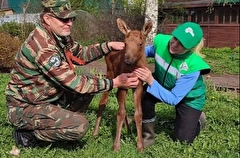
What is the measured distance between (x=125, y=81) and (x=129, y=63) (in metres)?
0.28

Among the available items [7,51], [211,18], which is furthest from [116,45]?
[211,18]

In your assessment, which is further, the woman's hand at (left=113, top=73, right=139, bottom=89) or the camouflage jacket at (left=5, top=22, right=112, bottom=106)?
the woman's hand at (left=113, top=73, right=139, bottom=89)

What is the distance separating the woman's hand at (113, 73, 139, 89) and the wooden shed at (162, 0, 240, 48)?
16889 millimetres

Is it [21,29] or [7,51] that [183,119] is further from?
[21,29]

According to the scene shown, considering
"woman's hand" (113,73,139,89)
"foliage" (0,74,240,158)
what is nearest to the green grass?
"foliage" (0,74,240,158)

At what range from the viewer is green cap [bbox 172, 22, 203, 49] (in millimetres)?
4473

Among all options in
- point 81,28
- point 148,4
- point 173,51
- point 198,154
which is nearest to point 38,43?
point 173,51

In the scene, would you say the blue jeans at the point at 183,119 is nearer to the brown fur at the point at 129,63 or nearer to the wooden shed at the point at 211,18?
the brown fur at the point at 129,63

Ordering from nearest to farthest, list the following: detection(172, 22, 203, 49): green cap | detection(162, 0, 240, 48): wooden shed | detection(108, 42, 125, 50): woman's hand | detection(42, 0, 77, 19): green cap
→ detection(42, 0, 77, 19): green cap → detection(172, 22, 203, 49): green cap → detection(108, 42, 125, 50): woman's hand → detection(162, 0, 240, 48): wooden shed

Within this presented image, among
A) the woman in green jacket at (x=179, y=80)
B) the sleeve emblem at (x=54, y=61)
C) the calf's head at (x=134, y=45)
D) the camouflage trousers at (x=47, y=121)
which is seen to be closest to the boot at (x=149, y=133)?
the woman in green jacket at (x=179, y=80)

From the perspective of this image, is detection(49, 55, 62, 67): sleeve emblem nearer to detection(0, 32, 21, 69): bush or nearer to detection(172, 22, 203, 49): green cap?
detection(172, 22, 203, 49): green cap

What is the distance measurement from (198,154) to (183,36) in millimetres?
1354

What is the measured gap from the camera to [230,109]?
6.44 meters

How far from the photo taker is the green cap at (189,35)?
4473 mm
